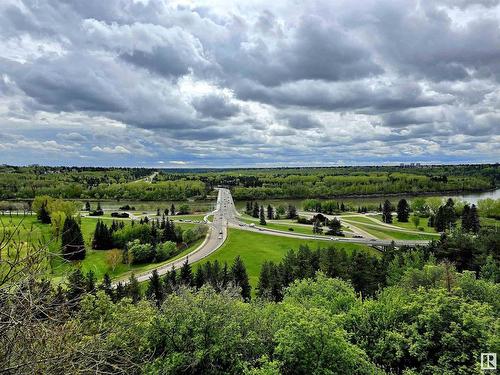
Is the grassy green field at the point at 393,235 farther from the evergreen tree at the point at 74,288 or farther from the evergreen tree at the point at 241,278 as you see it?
the evergreen tree at the point at 74,288

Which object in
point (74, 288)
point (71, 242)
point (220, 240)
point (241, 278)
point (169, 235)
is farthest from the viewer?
point (220, 240)

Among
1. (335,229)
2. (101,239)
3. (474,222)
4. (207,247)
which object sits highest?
(474,222)

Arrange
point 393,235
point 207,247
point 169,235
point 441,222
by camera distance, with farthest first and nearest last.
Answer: point 441,222, point 393,235, point 169,235, point 207,247

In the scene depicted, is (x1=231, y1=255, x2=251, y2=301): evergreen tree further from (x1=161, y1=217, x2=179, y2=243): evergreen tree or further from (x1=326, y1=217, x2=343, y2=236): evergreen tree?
(x1=326, y1=217, x2=343, y2=236): evergreen tree

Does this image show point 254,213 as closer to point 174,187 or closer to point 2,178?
point 174,187

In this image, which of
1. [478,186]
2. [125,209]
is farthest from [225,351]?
[478,186]

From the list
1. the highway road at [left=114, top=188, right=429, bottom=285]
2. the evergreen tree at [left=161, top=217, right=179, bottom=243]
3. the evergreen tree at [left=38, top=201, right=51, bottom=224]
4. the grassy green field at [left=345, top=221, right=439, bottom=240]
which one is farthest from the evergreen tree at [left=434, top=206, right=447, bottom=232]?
the evergreen tree at [left=38, top=201, right=51, bottom=224]

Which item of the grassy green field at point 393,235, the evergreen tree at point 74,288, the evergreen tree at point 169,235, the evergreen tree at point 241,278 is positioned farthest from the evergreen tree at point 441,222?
the evergreen tree at point 74,288

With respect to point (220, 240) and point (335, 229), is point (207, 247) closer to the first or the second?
point (220, 240)

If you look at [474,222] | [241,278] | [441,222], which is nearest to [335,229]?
[441,222]
